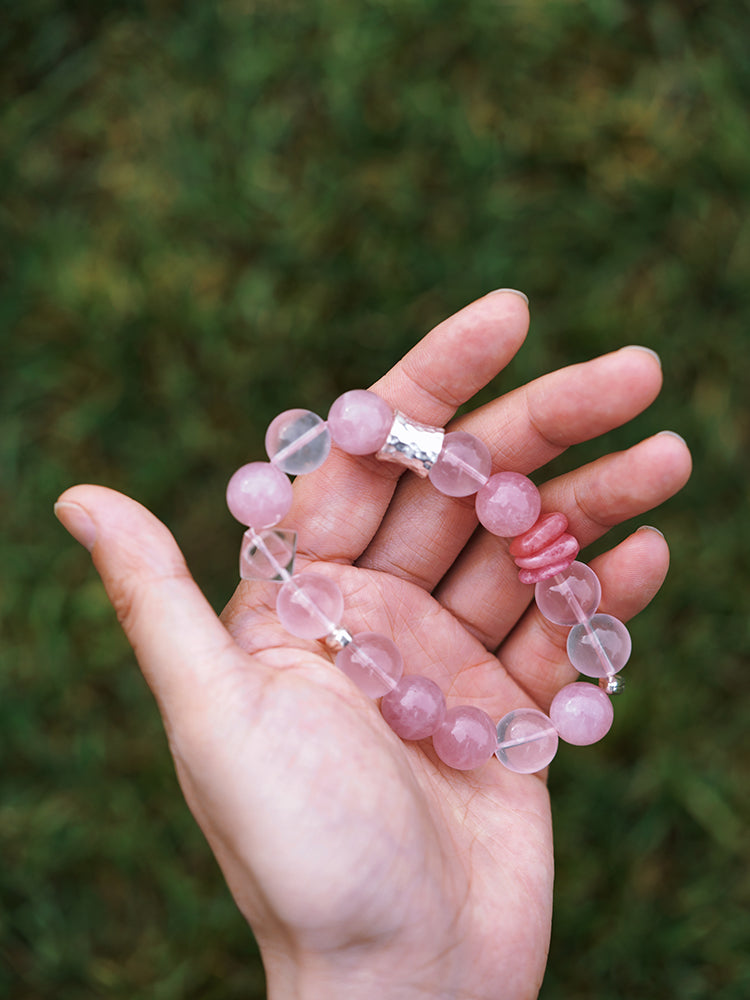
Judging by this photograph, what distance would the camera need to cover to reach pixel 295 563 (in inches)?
89.0

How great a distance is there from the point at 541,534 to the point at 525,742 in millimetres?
485

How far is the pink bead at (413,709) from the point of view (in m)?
2.13

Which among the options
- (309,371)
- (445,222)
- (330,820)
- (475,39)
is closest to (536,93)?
(475,39)

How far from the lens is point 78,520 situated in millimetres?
1901

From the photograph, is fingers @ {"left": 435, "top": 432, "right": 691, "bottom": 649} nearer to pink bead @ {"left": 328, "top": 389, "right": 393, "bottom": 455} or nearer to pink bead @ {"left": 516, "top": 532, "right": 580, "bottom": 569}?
pink bead @ {"left": 516, "top": 532, "right": 580, "bottom": 569}

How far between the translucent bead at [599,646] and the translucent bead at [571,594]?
30 mm

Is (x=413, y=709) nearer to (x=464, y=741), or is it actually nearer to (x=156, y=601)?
(x=464, y=741)

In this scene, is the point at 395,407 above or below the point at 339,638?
above

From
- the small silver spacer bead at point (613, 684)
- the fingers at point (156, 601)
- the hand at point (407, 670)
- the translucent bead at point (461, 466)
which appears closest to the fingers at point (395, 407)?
the hand at point (407, 670)

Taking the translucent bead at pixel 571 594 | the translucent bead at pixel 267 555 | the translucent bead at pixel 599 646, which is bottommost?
the translucent bead at pixel 599 646

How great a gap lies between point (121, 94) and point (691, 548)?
244 cm

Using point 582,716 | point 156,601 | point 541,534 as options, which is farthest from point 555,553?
point 156,601

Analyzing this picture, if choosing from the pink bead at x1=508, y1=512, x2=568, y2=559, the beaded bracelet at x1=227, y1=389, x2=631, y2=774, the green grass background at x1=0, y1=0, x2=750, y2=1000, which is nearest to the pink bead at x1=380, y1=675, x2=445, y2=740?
the beaded bracelet at x1=227, y1=389, x2=631, y2=774

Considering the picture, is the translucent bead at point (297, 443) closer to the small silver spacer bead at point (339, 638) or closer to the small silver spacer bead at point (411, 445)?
the small silver spacer bead at point (411, 445)
